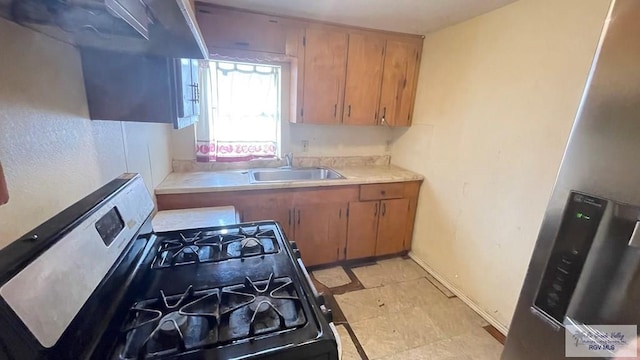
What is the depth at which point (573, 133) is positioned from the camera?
85 centimetres

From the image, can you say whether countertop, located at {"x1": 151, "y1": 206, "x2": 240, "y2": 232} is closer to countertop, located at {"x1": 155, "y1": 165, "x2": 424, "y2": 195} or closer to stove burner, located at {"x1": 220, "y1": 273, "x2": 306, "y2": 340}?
countertop, located at {"x1": 155, "y1": 165, "x2": 424, "y2": 195}

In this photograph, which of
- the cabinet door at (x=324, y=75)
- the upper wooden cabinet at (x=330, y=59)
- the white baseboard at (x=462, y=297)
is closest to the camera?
the white baseboard at (x=462, y=297)

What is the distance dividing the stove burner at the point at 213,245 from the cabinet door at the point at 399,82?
185 centimetres

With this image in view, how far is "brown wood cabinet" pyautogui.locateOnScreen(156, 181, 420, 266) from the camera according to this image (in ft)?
7.04

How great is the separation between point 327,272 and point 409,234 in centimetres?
91

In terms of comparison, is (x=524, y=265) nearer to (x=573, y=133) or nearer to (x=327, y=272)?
(x=573, y=133)

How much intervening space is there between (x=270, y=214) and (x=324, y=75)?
126cm

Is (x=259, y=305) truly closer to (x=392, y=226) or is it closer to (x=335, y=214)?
(x=335, y=214)

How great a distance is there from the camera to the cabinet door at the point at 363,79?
93.7 inches

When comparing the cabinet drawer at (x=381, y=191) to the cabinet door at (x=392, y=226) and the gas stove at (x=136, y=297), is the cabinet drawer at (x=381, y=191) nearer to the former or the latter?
the cabinet door at (x=392, y=226)

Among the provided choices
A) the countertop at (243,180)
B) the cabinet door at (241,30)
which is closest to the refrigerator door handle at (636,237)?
the countertop at (243,180)

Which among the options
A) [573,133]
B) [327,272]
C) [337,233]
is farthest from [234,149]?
[573,133]

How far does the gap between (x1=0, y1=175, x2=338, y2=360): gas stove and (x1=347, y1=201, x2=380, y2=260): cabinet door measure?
4.90 feet

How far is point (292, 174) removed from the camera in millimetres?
2729
